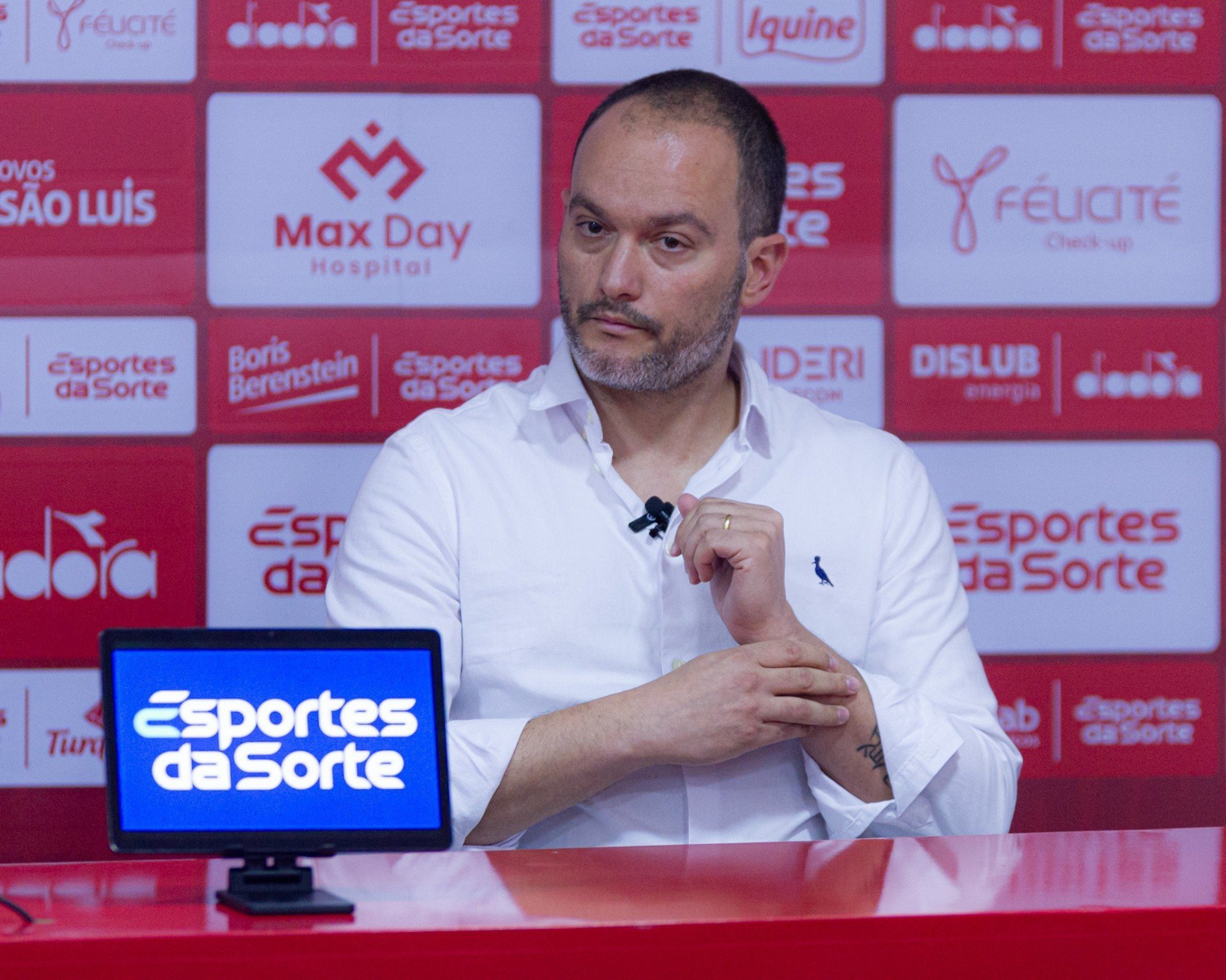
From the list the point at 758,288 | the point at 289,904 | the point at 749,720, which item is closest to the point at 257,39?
the point at 758,288

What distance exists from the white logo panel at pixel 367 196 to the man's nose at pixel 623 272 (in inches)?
15.8

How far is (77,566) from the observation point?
6.41ft

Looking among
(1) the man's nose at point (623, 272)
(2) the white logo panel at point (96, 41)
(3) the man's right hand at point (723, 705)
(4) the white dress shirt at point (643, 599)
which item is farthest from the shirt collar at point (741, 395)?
(2) the white logo panel at point (96, 41)

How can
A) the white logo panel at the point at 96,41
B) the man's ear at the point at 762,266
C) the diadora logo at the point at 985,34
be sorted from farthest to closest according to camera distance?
1. the diadora logo at the point at 985,34
2. the white logo panel at the point at 96,41
3. the man's ear at the point at 762,266

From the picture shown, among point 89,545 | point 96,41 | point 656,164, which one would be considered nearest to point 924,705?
point 656,164

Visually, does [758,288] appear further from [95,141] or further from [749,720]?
[95,141]

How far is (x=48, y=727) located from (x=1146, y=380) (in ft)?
5.60

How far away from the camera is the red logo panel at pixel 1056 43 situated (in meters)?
2.04

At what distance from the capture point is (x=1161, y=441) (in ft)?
6.82

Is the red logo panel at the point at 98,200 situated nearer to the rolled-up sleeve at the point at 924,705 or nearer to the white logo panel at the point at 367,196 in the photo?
the white logo panel at the point at 367,196

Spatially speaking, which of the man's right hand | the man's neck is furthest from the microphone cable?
the man's neck

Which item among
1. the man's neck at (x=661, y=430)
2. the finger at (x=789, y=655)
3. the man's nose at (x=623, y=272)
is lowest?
the finger at (x=789, y=655)

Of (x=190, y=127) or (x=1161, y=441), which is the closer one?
(x=190, y=127)

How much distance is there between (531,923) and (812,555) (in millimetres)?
893
